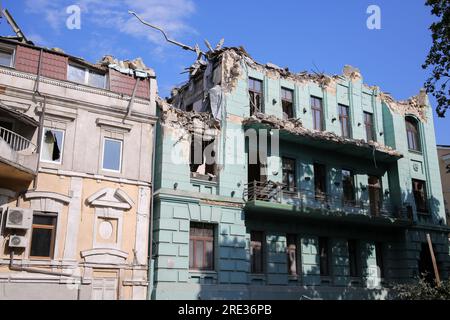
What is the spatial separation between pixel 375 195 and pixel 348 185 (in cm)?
179

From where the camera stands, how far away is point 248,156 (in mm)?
18828

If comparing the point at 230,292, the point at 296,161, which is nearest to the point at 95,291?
the point at 230,292

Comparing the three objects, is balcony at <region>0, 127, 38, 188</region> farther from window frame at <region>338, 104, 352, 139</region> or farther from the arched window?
the arched window

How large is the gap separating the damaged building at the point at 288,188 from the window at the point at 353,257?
0.04 m

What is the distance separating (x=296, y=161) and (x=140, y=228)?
25.0 ft

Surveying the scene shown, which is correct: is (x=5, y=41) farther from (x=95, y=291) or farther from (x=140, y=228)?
(x=95, y=291)

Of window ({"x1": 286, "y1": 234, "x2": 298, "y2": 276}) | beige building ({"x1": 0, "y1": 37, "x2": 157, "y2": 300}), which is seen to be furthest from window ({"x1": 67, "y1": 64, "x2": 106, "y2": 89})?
window ({"x1": 286, "y1": 234, "x2": 298, "y2": 276})

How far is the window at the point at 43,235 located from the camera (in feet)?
46.3

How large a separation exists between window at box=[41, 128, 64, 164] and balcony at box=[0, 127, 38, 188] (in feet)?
1.59

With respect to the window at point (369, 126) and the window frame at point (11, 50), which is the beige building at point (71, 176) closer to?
the window frame at point (11, 50)

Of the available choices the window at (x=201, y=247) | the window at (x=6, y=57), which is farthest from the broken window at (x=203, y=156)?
the window at (x=6, y=57)

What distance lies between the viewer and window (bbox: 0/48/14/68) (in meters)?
15.2
